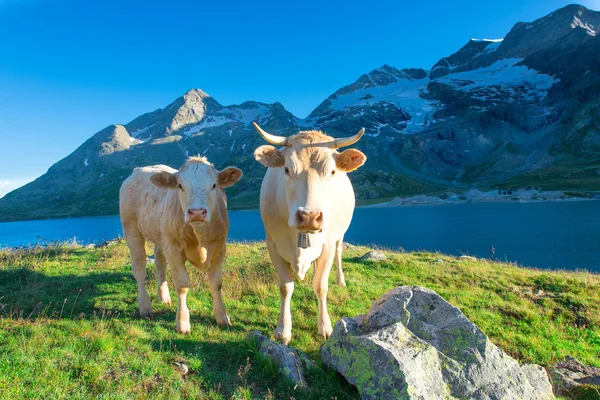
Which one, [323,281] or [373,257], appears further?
[373,257]

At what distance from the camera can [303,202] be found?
15.2 ft

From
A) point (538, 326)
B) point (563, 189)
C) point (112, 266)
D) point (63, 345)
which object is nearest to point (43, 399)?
point (63, 345)

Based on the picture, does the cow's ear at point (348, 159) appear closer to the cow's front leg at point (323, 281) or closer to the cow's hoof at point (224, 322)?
the cow's front leg at point (323, 281)

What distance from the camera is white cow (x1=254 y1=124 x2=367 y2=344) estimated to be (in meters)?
4.72

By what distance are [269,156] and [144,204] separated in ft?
12.4

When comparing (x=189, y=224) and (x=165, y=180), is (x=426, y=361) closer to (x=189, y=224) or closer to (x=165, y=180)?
(x=189, y=224)

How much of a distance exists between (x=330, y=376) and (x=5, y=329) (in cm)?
467

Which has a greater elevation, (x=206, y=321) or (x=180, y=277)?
(x=180, y=277)

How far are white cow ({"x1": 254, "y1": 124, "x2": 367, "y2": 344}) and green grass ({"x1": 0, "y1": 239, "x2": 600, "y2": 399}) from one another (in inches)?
39.8

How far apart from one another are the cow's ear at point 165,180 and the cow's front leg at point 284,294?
2.10 meters

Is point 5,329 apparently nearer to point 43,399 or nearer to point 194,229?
point 43,399

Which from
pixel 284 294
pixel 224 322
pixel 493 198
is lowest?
pixel 493 198

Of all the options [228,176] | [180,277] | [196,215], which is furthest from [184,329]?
[228,176]

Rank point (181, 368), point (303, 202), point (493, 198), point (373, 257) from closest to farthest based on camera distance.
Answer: point (181, 368) → point (303, 202) → point (373, 257) → point (493, 198)
